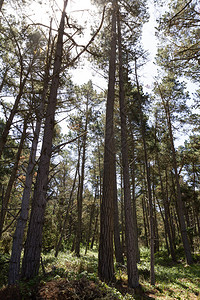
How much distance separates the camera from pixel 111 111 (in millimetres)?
7281

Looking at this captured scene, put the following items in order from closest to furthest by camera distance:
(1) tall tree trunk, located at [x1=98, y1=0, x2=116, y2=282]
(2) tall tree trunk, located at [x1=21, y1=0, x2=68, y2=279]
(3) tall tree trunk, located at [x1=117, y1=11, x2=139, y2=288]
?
(2) tall tree trunk, located at [x1=21, y1=0, x2=68, y2=279], (1) tall tree trunk, located at [x1=98, y1=0, x2=116, y2=282], (3) tall tree trunk, located at [x1=117, y1=11, x2=139, y2=288]

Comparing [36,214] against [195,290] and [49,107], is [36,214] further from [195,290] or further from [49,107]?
[195,290]

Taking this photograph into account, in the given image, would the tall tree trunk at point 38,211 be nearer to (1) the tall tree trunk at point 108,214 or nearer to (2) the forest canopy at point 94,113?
(2) the forest canopy at point 94,113

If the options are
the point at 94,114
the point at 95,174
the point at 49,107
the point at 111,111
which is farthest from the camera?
the point at 95,174

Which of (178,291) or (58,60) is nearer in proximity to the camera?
(58,60)

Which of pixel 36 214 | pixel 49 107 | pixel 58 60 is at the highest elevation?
pixel 58 60

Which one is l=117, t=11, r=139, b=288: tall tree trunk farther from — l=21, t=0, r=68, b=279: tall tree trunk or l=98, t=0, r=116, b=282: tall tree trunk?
l=21, t=0, r=68, b=279: tall tree trunk

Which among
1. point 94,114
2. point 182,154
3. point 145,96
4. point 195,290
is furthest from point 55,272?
point 182,154

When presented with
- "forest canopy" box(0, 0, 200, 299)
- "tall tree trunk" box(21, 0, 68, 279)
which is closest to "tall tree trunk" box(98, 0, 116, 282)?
"forest canopy" box(0, 0, 200, 299)

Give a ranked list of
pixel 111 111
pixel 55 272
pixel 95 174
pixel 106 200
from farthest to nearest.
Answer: pixel 95 174, pixel 111 111, pixel 106 200, pixel 55 272

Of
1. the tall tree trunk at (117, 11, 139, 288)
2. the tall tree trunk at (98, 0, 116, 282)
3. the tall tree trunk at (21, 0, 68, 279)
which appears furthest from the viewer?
the tall tree trunk at (117, 11, 139, 288)

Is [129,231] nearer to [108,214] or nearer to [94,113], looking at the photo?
[108,214]

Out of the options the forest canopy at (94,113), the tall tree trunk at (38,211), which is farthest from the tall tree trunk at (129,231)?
the tall tree trunk at (38,211)

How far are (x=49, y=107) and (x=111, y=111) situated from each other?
10.8 feet
